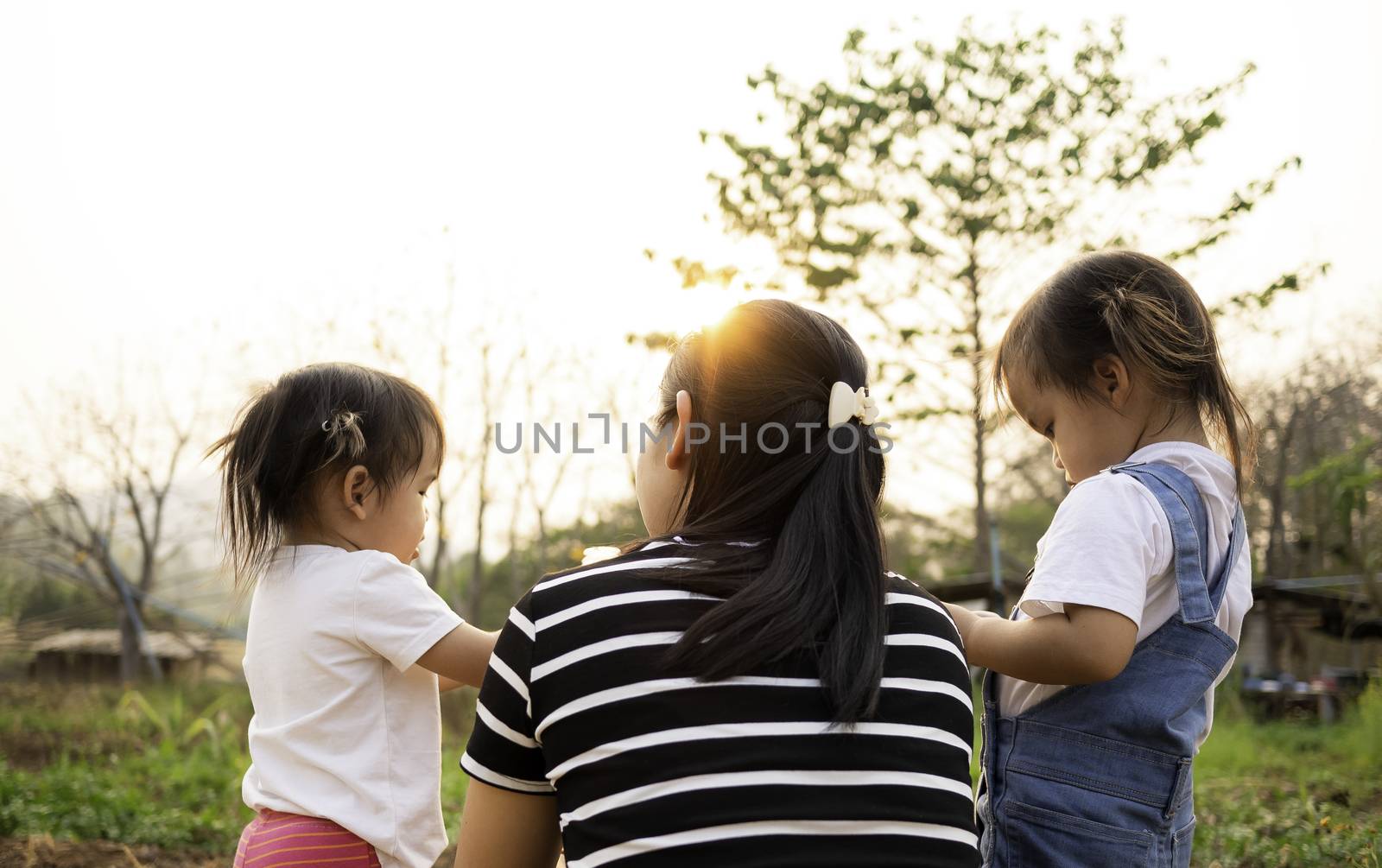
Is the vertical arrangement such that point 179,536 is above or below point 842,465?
below

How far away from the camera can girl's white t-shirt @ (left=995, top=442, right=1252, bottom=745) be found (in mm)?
1539

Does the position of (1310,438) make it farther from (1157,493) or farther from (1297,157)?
(1157,493)

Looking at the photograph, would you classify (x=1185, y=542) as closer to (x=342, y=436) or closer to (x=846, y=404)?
(x=846, y=404)

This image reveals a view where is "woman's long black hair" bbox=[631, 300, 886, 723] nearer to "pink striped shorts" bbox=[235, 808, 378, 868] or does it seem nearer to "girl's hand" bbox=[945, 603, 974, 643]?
"girl's hand" bbox=[945, 603, 974, 643]

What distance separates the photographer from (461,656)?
1.78m

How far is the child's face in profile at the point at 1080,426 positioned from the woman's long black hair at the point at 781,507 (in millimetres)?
531

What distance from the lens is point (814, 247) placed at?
9.29 metres

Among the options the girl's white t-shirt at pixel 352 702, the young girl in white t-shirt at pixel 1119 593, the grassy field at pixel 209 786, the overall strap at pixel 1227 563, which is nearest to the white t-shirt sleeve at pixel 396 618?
the girl's white t-shirt at pixel 352 702

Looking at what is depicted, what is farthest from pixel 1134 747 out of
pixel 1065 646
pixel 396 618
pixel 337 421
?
pixel 337 421

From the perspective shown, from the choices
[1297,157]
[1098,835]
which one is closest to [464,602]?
[1297,157]

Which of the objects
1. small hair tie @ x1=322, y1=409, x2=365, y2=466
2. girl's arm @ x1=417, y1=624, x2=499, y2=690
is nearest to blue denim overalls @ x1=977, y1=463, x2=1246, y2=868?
girl's arm @ x1=417, y1=624, x2=499, y2=690

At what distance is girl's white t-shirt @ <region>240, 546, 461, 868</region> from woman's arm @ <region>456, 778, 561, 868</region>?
0.51m

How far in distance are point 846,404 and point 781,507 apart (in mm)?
152

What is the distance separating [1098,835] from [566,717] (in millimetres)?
885
